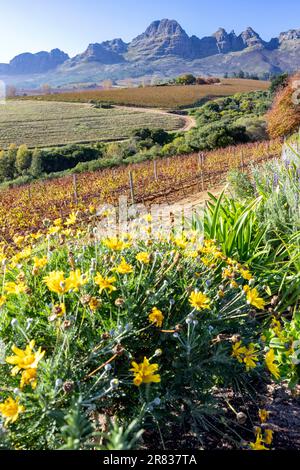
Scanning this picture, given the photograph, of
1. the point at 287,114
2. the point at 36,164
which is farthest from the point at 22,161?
the point at 287,114

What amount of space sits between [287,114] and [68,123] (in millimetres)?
30029

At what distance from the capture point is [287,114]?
2092 centimetres

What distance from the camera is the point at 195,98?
55.9 metres

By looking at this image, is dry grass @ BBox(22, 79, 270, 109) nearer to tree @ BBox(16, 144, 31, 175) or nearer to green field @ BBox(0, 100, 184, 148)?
green field @ BBox(0, 100, 184, 148)

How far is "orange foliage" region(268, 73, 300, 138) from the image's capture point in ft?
68.5

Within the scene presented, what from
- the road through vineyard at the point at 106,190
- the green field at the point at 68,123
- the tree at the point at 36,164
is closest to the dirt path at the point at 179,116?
the green field at the point at 68,123

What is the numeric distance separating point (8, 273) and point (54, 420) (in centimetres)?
103

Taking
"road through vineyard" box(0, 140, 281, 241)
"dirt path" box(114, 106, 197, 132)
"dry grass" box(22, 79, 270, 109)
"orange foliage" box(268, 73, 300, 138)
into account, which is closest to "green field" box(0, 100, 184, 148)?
"dirt path" box(114, 106, 197, 132)

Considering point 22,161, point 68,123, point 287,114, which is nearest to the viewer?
point 287,114

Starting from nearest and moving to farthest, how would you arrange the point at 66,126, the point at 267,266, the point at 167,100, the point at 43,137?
the point at 267,266
the point at 43,137
the point at 66,126
the point at 167,100

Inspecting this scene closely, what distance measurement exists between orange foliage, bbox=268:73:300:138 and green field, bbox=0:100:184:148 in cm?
1818

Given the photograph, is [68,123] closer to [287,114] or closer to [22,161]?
[22,161]

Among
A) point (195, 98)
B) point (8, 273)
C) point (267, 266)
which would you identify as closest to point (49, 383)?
point (8, 273)

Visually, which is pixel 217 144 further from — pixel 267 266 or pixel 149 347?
pixel 149 347
